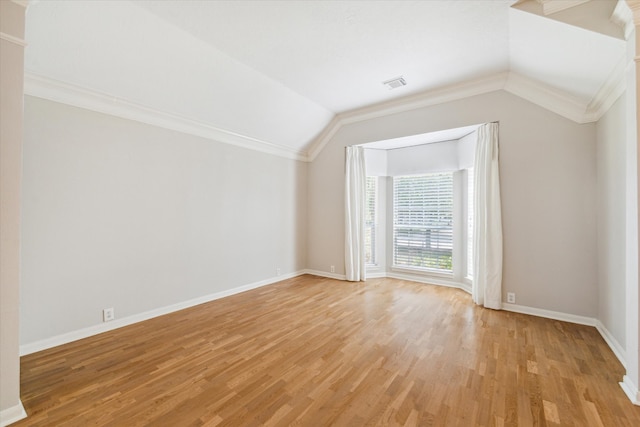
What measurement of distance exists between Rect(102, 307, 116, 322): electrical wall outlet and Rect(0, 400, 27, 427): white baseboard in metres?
1.32

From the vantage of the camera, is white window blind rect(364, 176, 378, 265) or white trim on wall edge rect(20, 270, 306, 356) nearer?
white trim on wall edge rect(20, 270, 306, 356)

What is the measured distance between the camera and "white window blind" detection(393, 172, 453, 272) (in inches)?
194

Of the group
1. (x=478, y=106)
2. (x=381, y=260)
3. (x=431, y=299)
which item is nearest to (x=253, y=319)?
(x=431, y=299)

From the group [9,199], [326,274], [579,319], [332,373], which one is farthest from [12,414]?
[579,319]

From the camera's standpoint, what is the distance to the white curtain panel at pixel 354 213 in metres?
5.13

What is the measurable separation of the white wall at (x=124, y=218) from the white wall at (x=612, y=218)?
4528 millimetres

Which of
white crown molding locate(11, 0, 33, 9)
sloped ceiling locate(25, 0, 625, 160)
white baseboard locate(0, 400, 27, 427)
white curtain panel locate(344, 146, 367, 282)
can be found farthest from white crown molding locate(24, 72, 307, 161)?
white baseboard locate(0, 400, 27, 427)

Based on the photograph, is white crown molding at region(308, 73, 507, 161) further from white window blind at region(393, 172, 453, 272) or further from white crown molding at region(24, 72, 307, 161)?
white crown molding at region(24, 72, 307, 161)

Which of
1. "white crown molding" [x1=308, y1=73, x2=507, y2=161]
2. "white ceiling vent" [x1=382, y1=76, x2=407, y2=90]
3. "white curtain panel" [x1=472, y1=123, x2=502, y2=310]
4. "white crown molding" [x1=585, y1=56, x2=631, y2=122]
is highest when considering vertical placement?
"white ceiling vent" [x1=382, y1=76, x2=407, y2=90]

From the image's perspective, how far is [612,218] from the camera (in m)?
2.74

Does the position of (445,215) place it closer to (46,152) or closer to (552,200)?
(552,200)

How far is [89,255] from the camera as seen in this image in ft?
9.39

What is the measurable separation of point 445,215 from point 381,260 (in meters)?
1.52

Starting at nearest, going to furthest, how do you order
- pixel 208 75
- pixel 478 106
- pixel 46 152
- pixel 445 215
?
pixel 46 152 < pixel 208 75 < pixel 478 106 < pixel 445 215
